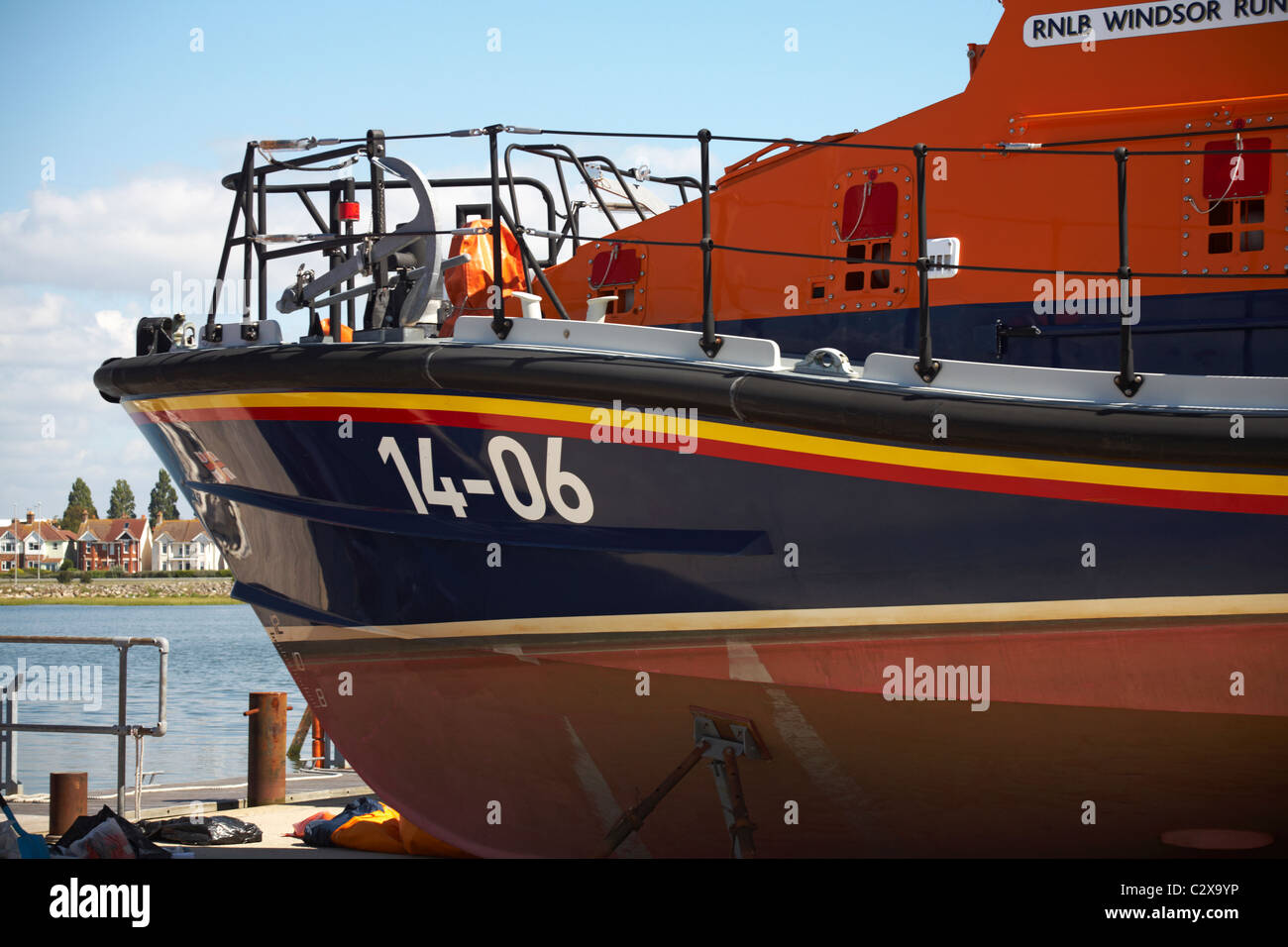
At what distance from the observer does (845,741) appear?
4.41 meters

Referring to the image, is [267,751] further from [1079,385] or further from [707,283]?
[1079,385]

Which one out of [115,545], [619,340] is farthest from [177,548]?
[619,340]

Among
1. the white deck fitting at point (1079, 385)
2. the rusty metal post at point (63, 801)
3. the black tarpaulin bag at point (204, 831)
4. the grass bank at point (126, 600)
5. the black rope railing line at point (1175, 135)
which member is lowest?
the grass bank at point (126, 600)

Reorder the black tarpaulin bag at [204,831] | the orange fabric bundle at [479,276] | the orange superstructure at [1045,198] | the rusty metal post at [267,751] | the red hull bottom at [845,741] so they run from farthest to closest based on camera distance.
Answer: the rusty metal post at [267,751]
the black tarpaulin bag at [204,831]
the orange fabric bundle at [479,276]
the orange superstructure at [1045,198]
the red hull bottom at [845,741]

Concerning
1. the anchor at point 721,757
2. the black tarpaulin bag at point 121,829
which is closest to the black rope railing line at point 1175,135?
the anchor at point 721,757

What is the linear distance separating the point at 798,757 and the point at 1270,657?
1.55 m

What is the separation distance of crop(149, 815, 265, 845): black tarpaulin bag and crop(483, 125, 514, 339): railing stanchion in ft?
9.70

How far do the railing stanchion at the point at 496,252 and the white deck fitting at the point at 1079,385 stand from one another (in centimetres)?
131

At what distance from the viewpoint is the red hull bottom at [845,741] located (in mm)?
4035

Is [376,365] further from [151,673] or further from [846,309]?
[151,673]

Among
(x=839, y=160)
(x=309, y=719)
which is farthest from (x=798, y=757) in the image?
(x=309, y=719)

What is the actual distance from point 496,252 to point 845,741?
211 centimetres

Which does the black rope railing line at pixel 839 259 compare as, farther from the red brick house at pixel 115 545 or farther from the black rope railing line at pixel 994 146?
the red brick house at pixel 115 545
